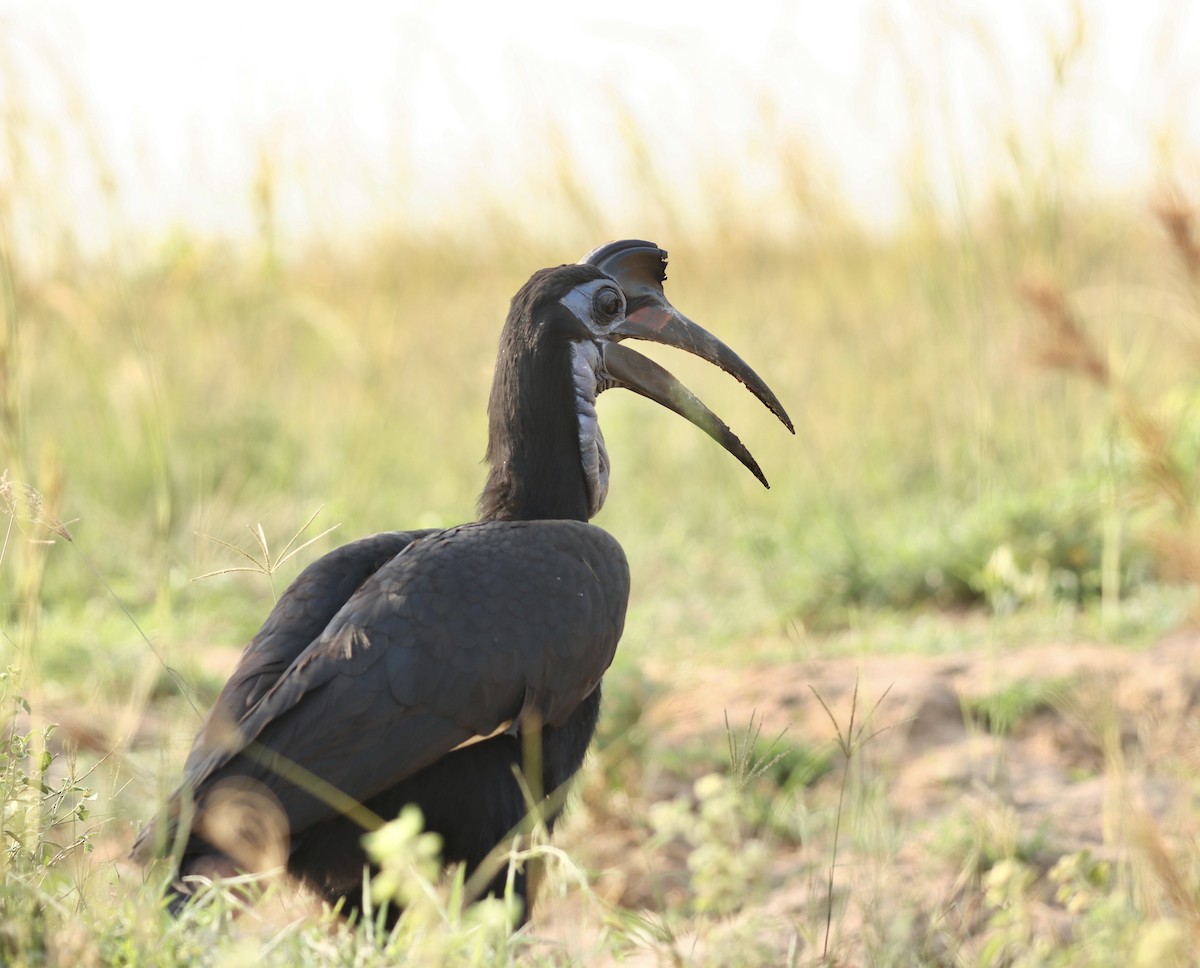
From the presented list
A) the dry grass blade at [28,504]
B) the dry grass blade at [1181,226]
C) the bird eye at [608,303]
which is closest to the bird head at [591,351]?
the bird eye at [608,303]

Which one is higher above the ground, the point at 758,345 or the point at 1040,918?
the point at 758,345

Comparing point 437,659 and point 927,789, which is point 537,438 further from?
point 927,789

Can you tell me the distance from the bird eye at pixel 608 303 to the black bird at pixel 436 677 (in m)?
0.10

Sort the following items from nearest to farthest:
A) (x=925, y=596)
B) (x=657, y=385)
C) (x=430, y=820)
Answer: (x=430, y=820) → (x=657, y=385) → (x=925, y=596)

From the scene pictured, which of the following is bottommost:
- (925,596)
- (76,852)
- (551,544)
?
(925,596)

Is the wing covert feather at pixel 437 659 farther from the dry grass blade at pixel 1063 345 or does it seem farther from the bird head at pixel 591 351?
the dry grass blade at pixel 1063 345

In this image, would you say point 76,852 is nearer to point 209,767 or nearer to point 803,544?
point 209,767

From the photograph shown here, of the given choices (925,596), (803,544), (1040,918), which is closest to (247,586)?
(803,544)

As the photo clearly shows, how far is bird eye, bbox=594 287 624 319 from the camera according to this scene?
359 cm

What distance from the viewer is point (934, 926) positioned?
269cm

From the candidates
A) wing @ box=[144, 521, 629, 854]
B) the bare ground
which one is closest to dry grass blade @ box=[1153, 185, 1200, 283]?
the bare ground

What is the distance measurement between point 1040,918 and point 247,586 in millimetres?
3677

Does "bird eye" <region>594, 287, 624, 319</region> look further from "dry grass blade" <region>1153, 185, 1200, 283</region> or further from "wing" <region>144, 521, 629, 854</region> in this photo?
"dry grass blade" <region>1153, 185, 1200, 283</region>

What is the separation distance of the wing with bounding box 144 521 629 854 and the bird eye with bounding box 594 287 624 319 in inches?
25.2
